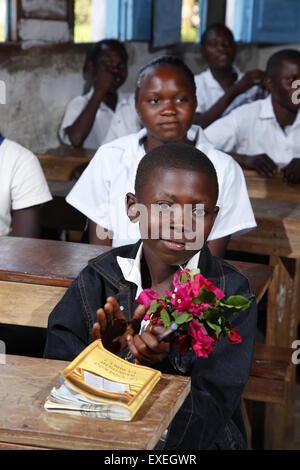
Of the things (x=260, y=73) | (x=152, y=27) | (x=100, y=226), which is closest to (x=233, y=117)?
(x=260, y=73)

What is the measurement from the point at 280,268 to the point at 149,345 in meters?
1.81

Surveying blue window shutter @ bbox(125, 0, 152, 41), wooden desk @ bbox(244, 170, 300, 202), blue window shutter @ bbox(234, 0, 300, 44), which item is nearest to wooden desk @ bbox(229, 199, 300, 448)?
wooden desk @ bbox(244, 170, 300, 202)

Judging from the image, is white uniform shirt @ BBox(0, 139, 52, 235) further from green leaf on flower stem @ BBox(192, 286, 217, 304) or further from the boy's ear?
green leaf on flower stem @ BBox(192, 286, 217, 304)

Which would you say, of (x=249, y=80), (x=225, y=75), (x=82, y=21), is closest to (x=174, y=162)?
(x=82, y=21)

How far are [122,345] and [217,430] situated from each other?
0.27m

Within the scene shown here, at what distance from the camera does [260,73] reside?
18.8 feet

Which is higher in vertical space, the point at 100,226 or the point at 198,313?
the point at 198,313

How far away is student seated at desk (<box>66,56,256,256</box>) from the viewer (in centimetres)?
267

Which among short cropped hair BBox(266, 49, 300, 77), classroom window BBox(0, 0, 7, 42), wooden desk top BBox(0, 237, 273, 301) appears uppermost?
classroom window BBox(0, 0, 7, 42)

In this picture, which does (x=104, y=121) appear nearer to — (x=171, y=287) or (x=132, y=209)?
(x=132, y=209)

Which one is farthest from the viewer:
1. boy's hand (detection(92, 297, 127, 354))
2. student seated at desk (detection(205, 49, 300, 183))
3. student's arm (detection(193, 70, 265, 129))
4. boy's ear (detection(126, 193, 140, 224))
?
student's arm (detection(193, 70, 265, 129))

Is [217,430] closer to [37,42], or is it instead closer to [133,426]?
[133,426]

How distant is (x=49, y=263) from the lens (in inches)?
93.9

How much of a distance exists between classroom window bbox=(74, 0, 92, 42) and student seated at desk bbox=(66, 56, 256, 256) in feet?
8.41
